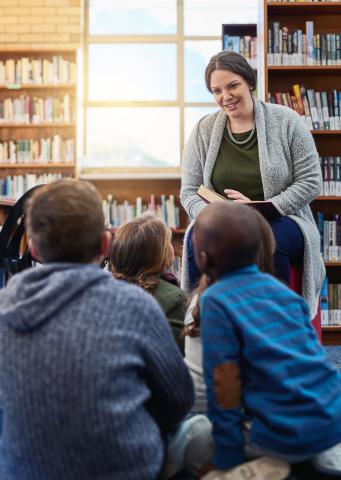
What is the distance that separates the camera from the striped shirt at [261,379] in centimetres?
114

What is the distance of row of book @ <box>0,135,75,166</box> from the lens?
229 inches

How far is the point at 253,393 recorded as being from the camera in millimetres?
1180

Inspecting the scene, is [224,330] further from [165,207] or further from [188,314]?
[165,207]

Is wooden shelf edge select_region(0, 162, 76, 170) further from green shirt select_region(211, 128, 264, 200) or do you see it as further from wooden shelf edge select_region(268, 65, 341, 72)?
green shirt select_region(211, 128, 264, 200)

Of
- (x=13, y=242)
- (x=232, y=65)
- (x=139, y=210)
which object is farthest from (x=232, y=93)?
(x=139, y=210)

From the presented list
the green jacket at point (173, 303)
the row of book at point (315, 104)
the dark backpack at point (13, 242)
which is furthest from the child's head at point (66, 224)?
the row of book at point (315, 104)

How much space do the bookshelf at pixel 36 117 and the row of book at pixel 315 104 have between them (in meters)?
2.73

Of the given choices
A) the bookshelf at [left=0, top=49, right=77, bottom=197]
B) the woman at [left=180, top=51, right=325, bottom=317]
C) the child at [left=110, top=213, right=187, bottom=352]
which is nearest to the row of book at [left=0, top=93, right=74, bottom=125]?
the bookshelf at [left=0, top=49, right=77, bottom=197]

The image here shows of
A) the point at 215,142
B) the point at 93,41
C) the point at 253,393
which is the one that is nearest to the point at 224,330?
the point at 253,393

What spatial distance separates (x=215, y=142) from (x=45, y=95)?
3977mm

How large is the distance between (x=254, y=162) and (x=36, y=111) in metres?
4.01

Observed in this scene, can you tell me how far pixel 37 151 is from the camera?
584 cm

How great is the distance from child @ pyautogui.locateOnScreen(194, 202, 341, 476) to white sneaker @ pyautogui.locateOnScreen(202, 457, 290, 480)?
0.05 ft

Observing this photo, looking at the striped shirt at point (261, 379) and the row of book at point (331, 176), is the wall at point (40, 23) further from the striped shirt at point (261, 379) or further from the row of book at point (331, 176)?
the striped shirt at point (261, 379)
